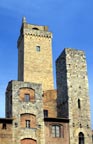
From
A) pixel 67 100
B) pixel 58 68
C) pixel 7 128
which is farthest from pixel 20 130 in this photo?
pixel 58 68

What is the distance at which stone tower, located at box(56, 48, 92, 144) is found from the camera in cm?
4138

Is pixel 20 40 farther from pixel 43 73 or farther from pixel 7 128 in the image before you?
pixel 7 128

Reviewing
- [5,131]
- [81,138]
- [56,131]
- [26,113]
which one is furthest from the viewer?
[81,138]

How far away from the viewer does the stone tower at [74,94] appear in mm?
41375

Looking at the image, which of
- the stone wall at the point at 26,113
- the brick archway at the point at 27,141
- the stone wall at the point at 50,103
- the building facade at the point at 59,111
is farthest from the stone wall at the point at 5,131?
the stone wall at the point at 50,103

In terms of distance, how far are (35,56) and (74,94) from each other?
781 inches

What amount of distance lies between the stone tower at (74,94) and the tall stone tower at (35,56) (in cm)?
1347

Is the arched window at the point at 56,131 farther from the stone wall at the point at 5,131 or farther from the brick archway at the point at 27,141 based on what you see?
the stone wall at the point at 5,131

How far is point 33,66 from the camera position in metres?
60.1

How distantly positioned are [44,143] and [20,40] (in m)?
29.0

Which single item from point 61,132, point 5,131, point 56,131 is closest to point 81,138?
point 61,132

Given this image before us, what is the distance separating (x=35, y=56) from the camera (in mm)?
61062

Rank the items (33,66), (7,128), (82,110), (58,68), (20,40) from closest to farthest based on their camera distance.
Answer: (7,128)
(82,110)
(58,68)
(33,66)
(20,40)

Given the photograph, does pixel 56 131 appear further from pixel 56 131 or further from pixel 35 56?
pixel 35 56
